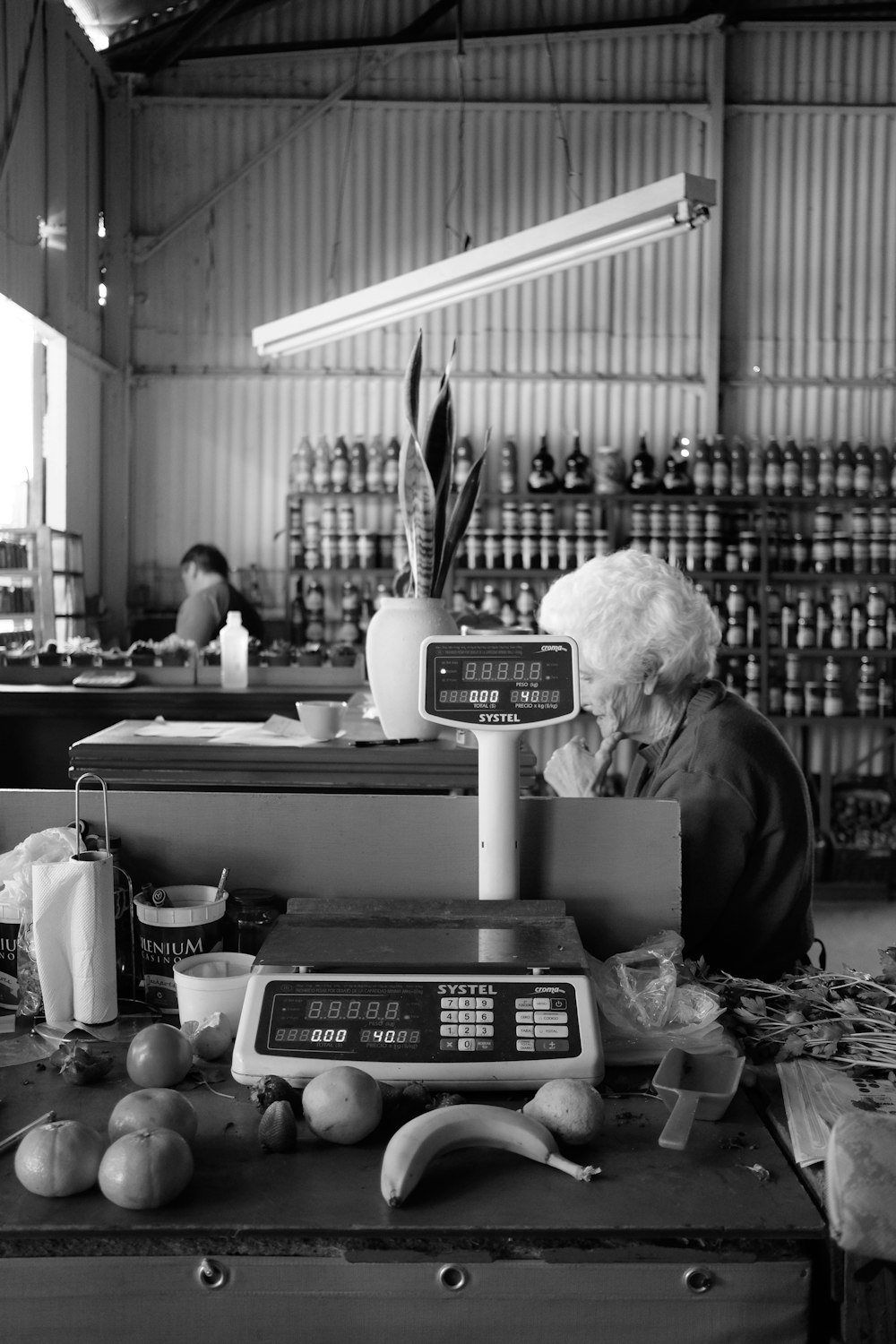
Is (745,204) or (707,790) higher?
(745,204)

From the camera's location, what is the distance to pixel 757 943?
86.1 inches

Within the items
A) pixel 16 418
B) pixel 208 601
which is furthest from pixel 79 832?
pixel 16 418

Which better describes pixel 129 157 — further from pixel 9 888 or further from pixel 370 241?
pixel 9 888

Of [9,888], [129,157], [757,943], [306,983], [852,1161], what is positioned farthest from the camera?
[129,157]

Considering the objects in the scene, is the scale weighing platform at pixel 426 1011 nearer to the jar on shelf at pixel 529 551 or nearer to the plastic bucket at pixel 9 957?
the plastic bucket at pixel 9 957

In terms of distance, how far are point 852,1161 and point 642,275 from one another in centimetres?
723

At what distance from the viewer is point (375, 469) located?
290 inches

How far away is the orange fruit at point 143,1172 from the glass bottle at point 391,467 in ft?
20.6

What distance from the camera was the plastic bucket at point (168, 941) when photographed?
1.67 meters

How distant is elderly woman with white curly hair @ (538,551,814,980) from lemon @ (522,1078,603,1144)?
2.62 ft

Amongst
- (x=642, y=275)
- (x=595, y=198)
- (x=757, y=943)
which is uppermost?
(x=595, y=198)

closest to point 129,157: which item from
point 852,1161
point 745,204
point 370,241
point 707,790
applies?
point 370,241

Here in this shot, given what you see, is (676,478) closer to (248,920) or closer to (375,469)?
(375,469)

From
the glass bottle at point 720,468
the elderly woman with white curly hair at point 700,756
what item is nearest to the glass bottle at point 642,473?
the glass bottle at point 720,468
